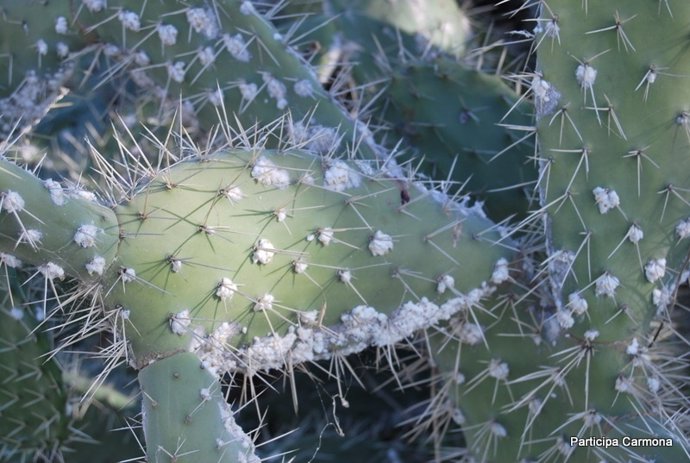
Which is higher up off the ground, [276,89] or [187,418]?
[276,89]

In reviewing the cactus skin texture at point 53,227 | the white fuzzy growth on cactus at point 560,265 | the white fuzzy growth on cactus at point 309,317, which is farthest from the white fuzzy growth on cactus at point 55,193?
the white fuzzy growth on cactus at point 560,265

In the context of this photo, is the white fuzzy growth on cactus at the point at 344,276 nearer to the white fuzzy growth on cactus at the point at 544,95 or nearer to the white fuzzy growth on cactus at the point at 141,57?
the white fuzzy growth on cactus at the point at 544,95

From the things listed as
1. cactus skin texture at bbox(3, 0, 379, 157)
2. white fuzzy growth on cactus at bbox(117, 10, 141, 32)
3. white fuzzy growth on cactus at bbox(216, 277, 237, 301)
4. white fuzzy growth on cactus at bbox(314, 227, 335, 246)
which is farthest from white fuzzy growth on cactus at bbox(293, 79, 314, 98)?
white fuzzy growth on cactus at bbox(216, 277, 237, 301)

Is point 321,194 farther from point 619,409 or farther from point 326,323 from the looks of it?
point 619,409

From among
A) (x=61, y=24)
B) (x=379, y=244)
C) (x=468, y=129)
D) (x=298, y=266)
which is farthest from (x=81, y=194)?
(x=468, y=129)

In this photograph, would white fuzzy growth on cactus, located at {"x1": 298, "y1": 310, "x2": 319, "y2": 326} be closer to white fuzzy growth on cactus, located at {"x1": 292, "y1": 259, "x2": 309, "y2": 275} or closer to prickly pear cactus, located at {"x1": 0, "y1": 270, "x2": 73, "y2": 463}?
white fuzzy growth on cactus, located at {"x1": 292, "y1": 259, "x2": 309, "y2": 275}

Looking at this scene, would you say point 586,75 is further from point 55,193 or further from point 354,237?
point 55,193

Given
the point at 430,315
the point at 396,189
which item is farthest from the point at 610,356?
the point at 396,189
